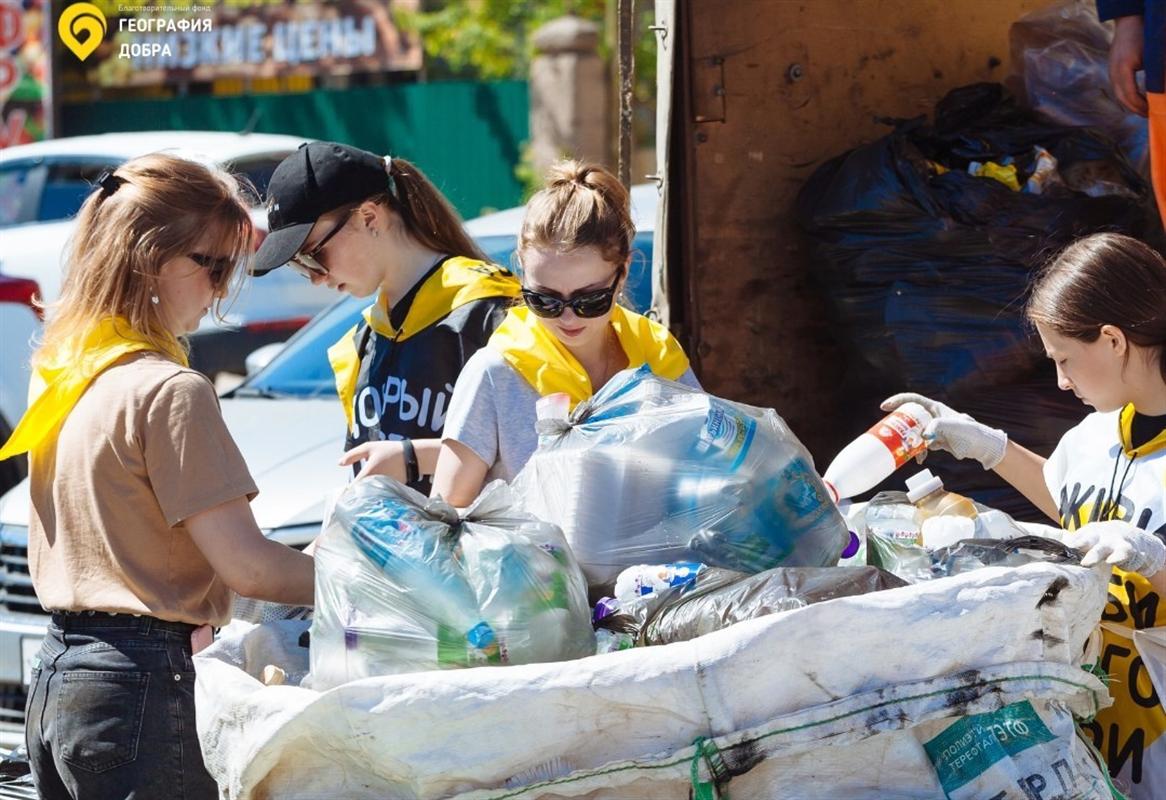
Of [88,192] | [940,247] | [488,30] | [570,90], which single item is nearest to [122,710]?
[940,247]

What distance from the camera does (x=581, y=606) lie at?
190 centimetres

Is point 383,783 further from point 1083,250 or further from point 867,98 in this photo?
point 867,98

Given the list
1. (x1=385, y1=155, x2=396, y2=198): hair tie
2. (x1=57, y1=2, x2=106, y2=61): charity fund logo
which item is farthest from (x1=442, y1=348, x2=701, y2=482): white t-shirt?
(x1=57, y1=2, x2=106, y2=61): charity fund logo

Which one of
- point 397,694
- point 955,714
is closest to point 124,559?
point 397,694

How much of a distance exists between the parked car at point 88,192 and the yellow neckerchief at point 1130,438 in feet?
15.8

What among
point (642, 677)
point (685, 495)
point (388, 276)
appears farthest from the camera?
point (388, 276)

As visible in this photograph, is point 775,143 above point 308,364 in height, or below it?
above

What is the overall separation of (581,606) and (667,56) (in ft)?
7.86

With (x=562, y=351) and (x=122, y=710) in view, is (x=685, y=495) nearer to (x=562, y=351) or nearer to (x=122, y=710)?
(x=562, y=351)

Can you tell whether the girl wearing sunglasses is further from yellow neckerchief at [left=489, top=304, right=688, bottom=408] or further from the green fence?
the green fence

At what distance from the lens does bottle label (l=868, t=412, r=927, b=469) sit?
2600mm

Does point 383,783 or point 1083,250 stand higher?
point 1083,250

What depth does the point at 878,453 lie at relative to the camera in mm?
2580

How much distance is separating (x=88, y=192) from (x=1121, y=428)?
519 centimetres
